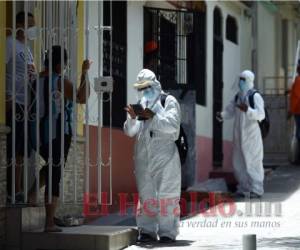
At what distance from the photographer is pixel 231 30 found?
19.6 m

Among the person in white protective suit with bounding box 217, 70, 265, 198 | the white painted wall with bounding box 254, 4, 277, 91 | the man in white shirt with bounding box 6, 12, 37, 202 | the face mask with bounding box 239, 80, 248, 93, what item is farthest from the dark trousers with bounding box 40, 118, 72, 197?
the white painted wall with bounding box 254, 4, 277, 91

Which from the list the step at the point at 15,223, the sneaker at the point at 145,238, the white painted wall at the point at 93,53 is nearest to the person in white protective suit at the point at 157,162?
the sneaker at the point at 145,238

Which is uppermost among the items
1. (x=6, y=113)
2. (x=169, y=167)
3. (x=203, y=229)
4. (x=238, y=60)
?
(x=238, y=60)

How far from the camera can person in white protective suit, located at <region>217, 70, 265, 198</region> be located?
13836 millimetres

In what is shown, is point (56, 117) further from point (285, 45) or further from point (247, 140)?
point (285, 45)

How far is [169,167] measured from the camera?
30.8 feet

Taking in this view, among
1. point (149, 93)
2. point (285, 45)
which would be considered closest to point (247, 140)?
point (149, 93)

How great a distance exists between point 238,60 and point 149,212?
35.7 feet

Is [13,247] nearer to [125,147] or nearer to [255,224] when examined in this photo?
[255,224]

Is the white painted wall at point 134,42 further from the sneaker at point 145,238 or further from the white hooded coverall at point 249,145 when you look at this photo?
the sneaker at point 145,238

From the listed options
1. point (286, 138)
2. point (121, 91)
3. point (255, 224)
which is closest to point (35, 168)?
point (255, 224)

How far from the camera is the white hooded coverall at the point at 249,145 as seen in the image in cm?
1391

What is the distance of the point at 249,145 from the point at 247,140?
88 mm

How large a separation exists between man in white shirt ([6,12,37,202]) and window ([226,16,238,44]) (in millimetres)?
10317
